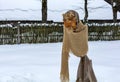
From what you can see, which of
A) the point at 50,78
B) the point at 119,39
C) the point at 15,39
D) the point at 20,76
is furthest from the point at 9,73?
the point at 119,39

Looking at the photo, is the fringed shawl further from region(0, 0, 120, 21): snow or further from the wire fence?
region(0, 0, 120, 21): snow

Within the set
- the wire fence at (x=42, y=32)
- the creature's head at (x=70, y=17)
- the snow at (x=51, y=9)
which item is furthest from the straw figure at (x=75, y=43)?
the snow at (x=51, y=9)

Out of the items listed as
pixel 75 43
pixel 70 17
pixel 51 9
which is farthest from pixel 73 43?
pixel 51 9

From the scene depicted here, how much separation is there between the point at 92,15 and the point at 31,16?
444 centimetres

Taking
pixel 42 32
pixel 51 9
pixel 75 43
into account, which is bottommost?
pixel 42 32

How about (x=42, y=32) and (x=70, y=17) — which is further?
(x=42, y=32)

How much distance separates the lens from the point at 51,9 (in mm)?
30922

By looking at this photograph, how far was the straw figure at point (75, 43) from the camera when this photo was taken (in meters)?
5.31

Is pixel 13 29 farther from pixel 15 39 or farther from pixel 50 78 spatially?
pixel 50 78

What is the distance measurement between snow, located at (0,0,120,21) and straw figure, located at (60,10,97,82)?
21.9 m

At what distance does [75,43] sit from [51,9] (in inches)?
1009

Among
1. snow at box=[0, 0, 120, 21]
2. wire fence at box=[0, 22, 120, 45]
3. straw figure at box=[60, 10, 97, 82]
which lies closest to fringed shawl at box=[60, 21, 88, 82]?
straw figure at box=[60, 10, 97, 82]

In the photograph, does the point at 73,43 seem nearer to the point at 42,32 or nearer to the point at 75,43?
the point at 75,43

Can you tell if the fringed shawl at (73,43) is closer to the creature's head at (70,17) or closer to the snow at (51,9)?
the creature's head at (70,17)
